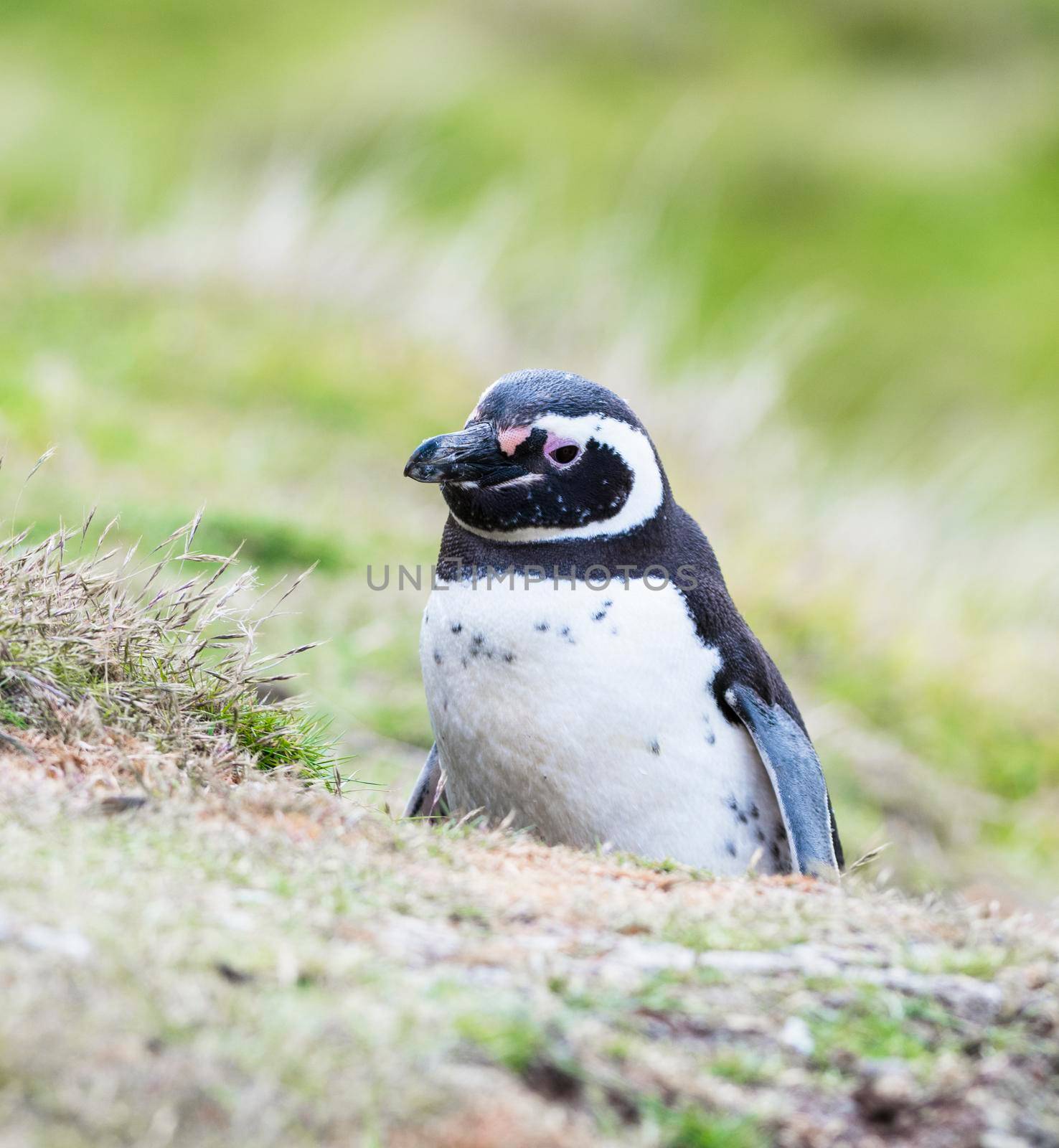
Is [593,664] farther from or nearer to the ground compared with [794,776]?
farther from the ground

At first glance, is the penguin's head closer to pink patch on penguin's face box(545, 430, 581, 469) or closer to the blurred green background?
pink patch on penguin's face box(545, 430, 581, 469)

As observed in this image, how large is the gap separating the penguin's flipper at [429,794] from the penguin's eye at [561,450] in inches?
32.1

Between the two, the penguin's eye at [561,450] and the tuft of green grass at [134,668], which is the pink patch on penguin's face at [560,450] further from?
the tuft of green grass at [134,668]

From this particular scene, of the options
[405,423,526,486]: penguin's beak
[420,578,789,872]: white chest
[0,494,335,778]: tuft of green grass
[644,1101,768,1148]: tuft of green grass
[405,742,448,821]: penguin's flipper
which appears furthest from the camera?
[405,742,448,821]: penguin's flipper

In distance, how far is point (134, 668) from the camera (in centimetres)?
263

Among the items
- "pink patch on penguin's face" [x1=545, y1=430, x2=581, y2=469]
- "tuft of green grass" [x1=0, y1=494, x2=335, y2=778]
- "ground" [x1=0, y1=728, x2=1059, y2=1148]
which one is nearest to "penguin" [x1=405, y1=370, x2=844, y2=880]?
"pink patch on penguin's face" [x1=545, y1=430, x2=581, y2=469]

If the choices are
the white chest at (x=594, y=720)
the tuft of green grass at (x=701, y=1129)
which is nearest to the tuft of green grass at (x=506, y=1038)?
the tuft of green grass at (x=701, y=1129)

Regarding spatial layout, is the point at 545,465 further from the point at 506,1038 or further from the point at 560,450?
the point at 506,1038

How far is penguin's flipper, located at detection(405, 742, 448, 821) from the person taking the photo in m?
3.54

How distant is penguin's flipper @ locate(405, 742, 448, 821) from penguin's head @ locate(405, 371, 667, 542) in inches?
26.3

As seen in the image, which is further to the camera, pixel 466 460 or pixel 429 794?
pixel 429 794

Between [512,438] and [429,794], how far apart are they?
1017mm

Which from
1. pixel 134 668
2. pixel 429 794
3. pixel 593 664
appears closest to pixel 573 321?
pixel 429 794

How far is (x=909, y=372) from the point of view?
16828 millimetres
